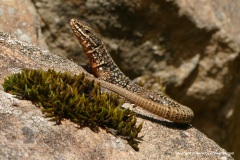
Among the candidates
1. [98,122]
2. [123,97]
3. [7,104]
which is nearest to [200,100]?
[123,97]

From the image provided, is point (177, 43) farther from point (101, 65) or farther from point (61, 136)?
point (61, 136)

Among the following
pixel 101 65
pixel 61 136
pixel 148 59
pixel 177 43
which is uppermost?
pixel 177 43

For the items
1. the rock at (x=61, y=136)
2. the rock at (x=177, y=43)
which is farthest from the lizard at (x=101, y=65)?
the rock at (x=177, y=43)

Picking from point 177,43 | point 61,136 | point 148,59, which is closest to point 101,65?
point 148,59

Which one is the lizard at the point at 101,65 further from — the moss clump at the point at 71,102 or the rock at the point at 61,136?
the moss clump at the point at 71,102

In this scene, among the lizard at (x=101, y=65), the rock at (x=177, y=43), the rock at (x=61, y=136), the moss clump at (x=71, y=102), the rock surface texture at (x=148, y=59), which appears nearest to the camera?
the rock at (x=61, y=136)

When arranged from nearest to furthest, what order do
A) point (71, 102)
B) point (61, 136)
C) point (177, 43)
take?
1. point (61, 136)
2. point (71, 102)
3. point (177, 43)

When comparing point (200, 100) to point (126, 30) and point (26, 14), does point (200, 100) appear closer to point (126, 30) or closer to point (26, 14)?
point (126, 30)

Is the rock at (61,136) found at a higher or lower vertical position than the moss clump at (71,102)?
lower
